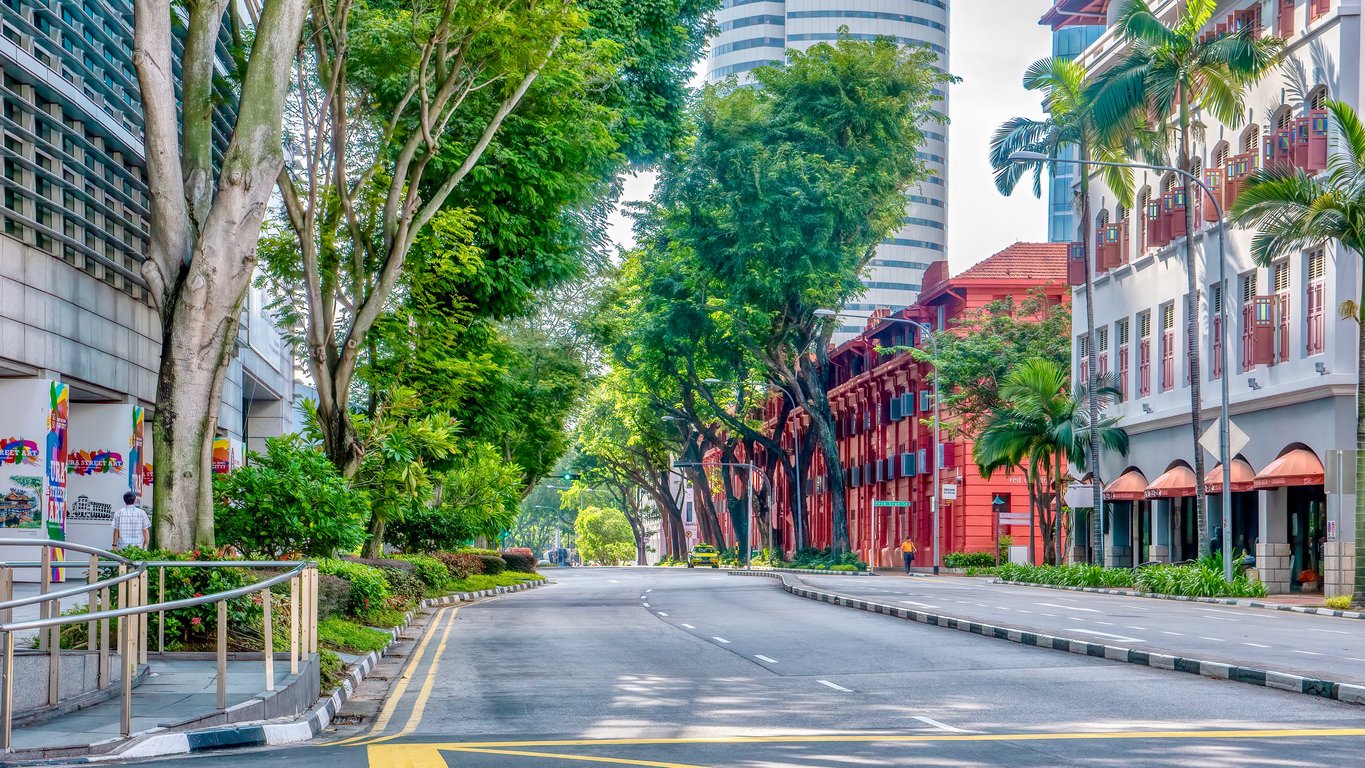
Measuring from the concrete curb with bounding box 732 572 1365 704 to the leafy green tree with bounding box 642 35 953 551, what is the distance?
28986 millimetres

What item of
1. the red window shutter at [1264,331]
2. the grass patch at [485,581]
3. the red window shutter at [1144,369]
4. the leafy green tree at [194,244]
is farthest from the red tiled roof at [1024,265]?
the leafy green tree at [194,244]

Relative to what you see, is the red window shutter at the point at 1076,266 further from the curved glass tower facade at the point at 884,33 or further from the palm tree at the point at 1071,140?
the curved glass tower facade at the point at 884,33

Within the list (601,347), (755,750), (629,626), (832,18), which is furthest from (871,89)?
(832,18)

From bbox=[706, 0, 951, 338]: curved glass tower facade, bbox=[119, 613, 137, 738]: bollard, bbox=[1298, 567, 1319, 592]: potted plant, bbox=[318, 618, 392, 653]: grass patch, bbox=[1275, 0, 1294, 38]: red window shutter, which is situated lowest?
bbox=[1298, 567, 1319, 592]: potted plant

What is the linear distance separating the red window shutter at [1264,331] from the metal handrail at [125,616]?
3037 cm

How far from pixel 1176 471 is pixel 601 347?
1872 centimetres

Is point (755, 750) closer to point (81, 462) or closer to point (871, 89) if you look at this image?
point (81, 462)

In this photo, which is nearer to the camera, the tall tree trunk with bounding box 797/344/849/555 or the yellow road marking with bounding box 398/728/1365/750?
the yellow road marking with bounding box 398/728/1365/750

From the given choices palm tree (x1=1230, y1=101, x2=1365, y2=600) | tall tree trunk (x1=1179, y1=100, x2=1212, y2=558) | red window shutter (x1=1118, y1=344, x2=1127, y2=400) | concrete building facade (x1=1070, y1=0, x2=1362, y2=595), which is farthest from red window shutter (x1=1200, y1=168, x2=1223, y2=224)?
palm tree (x1=1230, y1=101, x2=1365, y2=600)

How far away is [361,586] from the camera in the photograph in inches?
888

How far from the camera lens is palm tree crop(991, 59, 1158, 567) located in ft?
138

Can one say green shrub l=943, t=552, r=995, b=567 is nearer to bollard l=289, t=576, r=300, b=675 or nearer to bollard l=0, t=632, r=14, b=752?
bollard l=289, t=576, r=300, b=675

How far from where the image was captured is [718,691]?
15.4 meters

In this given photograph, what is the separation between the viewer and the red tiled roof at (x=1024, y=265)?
67.1m
